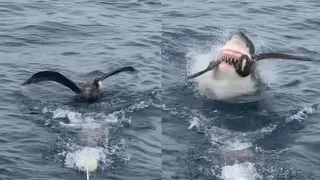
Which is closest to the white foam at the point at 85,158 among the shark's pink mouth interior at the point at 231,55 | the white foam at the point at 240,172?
the white foam at the point at 240,172

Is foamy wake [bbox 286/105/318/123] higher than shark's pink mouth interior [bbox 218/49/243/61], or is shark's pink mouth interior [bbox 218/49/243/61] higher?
shark's pink mouth interior [bbox 218/49/243/61]

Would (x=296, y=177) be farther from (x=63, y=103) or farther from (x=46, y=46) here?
(x=46, y=46)

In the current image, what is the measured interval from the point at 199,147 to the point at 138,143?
5.02 feet

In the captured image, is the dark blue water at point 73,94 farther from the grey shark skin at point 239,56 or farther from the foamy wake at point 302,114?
the foamy wake at point 302,114

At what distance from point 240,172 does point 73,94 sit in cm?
677

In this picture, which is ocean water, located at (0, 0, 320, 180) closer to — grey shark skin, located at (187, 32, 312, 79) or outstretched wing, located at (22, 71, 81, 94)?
outstretched wing, located at (22, 71, 81, 94)

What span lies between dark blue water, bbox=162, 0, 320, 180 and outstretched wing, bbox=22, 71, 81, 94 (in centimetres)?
263

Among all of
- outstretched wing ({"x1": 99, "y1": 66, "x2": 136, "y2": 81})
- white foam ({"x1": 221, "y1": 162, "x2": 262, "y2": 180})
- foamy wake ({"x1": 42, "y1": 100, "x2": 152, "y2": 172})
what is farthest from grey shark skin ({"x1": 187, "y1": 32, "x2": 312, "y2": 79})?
white foam ({"x1": 221, "y1": 162, "x2": 262, "y2": 180})

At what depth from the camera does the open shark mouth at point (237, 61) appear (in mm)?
21062

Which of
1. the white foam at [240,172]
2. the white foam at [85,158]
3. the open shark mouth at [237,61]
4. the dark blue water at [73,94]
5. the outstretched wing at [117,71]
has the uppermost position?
the open shark mouth at [237,61]

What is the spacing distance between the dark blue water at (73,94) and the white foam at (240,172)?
5.21 ft

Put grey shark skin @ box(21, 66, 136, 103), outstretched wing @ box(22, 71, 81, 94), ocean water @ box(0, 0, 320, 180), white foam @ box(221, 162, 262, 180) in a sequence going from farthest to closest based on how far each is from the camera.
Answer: grey shark skin @ box(21, 66, 136, 103) < outstretched wing @ box(22, 71, 81, 94) < ocean water @ box(0, 0, 320, 180) < white foam @ box(221, 162, 262, 180)

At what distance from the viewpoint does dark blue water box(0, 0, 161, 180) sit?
55.5 feet

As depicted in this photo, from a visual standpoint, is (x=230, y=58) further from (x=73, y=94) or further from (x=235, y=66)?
(x=73, y=94)
